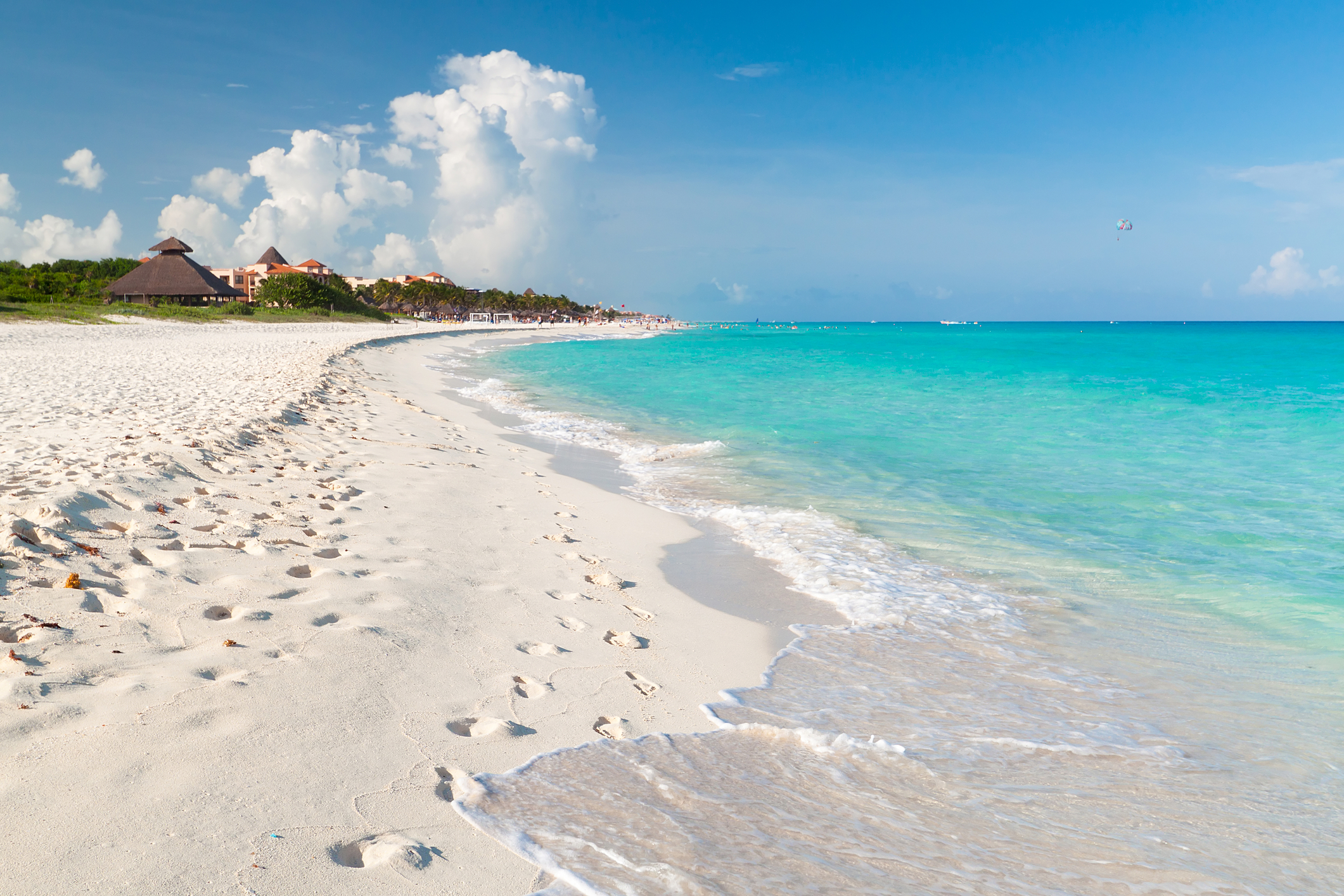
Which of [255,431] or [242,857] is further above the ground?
[255,431]

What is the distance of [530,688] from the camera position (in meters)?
3.54

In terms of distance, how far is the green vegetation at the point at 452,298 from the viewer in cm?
11850

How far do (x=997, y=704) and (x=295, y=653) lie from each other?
3.77 metres

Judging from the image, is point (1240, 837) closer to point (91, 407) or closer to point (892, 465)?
point (892, 465)

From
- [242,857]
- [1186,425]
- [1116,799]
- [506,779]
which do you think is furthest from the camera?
[1186,425]

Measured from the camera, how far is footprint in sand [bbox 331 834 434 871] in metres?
2.23

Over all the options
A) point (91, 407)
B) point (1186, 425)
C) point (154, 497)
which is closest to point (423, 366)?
point (91, 407)

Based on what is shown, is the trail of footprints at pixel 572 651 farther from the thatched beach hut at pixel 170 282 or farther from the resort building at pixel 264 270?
the resort building at pixel 264 270

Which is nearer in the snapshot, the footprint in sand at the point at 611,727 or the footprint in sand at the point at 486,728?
the footprint in sand at the point at 486,728

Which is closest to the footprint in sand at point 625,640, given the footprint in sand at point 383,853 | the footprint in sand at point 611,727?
the footprint in sand at point 611,727

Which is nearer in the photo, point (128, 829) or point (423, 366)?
point (128, 829)

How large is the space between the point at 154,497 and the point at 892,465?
32.4 feet

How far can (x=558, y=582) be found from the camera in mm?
5117

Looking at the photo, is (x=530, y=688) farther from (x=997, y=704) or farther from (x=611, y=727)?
(x=997, y=704)
